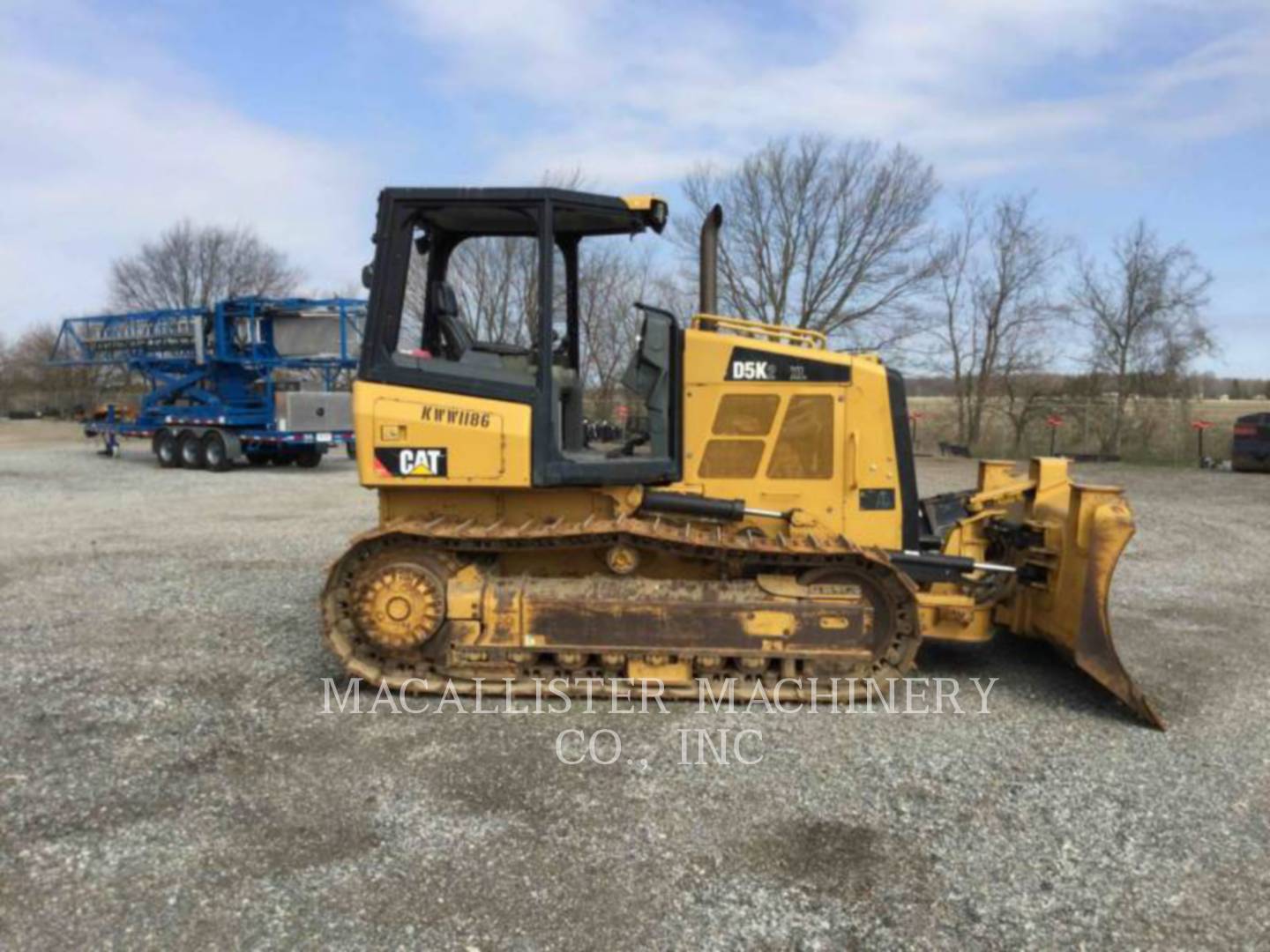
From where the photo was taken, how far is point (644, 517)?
220 inches

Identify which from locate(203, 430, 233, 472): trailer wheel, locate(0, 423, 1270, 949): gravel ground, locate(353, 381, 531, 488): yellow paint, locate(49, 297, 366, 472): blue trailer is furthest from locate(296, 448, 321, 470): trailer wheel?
locate(353, 381, 531, 488): yellow paint

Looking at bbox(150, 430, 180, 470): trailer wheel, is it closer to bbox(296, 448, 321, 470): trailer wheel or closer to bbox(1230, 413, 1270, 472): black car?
bbox(296, 448, 321, 470): trailer wheel

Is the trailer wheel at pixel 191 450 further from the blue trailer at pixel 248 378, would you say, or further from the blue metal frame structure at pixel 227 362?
the blue metal frame structure at pixel 227 362

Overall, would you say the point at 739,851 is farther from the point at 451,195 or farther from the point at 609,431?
the point at 451,195

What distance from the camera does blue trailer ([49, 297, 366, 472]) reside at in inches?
808

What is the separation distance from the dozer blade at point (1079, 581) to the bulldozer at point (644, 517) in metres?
0.01

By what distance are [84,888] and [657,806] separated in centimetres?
218

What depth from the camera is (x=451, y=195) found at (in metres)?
5.23

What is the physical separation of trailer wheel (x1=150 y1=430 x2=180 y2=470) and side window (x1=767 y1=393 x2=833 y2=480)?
64.9 ft

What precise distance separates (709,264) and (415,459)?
2.12 meters

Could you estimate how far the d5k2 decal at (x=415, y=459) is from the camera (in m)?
5.21

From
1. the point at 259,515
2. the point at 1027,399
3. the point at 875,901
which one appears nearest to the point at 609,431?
the point at 875,901

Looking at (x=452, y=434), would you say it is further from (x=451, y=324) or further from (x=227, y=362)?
(x=227, y=362)

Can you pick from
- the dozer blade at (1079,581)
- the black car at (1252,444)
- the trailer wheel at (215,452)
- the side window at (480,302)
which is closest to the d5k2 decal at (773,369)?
the side window at (480,302)
